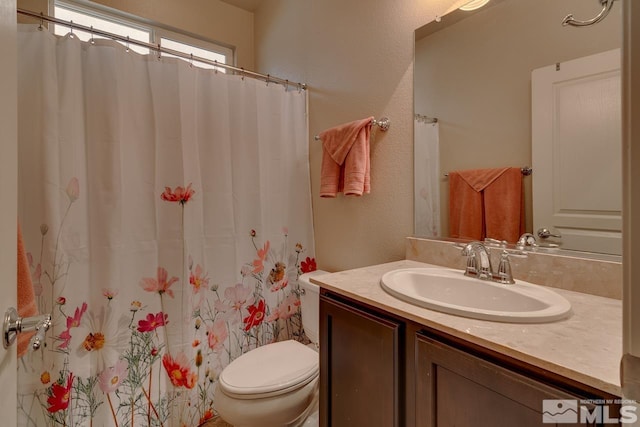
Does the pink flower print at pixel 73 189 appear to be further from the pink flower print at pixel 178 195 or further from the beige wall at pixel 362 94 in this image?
the beige wall at pixel 362 94

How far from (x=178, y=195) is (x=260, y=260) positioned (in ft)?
1.91

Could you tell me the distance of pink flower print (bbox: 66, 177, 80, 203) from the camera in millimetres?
1268

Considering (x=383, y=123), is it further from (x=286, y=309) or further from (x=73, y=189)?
(x=73, y=189)

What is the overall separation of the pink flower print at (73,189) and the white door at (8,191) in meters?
0.82

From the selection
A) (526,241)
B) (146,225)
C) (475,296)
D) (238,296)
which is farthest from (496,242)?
(146,225)

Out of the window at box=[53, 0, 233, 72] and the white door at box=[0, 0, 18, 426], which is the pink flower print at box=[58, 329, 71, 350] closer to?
the white door at box=[0, 0, 18, 426]

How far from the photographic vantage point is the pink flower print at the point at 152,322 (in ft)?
4.73

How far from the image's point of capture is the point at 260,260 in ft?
5.83

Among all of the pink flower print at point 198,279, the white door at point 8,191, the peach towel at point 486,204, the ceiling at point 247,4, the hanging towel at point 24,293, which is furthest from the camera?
the ceiling at point 247,4

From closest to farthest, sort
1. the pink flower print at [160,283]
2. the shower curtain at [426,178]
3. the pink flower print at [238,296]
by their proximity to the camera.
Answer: the shower curtain at [426,178]
the pink flower print at [160,283]
the pink flower print at [238,296]

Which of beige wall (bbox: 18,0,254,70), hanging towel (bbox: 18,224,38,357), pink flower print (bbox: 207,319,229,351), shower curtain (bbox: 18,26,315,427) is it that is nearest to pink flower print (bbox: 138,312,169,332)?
shower curtain (bbox: 18,26,315,427)

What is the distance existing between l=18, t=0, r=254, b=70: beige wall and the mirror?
165 cm

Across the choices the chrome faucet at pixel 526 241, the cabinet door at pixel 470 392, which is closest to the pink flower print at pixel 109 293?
the cabinet door at pixel 470 392

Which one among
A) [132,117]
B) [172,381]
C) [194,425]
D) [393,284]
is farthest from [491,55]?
[194,425]
